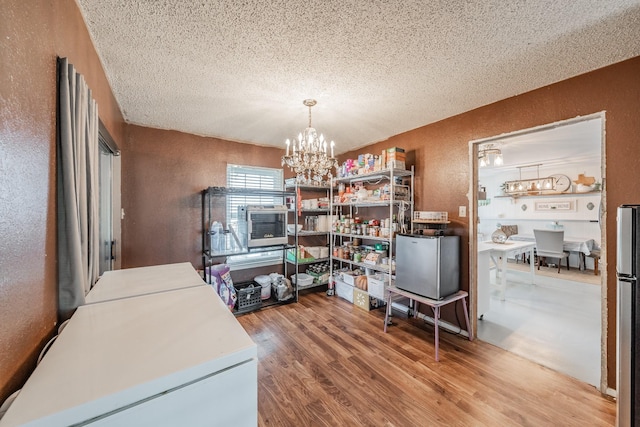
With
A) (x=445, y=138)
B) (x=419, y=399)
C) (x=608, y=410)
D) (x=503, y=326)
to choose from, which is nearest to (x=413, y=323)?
(x=503, y=326)

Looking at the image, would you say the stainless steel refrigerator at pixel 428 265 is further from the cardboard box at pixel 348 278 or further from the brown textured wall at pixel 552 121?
the cardboard box at pixel 348 278

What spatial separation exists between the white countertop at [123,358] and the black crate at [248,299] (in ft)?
7.11

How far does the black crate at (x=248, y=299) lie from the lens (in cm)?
316

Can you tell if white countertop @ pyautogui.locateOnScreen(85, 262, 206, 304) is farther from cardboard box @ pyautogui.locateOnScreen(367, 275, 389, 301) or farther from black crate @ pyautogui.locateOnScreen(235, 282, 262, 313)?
cardboard box @ pyautogui.locateOnScreen(367, 275, 389, 301)

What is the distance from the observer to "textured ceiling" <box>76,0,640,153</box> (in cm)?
130

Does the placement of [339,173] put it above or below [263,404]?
above

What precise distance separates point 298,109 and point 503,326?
11.0 ft

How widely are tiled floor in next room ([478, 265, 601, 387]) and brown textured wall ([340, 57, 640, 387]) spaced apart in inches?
15.8

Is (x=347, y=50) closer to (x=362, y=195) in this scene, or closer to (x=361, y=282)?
(x=362, y=195)

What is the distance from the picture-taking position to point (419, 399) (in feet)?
5.59

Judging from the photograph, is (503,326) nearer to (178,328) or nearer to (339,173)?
(339,173)

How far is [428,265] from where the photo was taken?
7.84 feet

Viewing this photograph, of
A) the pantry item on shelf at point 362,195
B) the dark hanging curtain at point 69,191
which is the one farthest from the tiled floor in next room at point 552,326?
the dark hanging curtain at point 69,191

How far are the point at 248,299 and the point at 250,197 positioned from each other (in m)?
1.48
